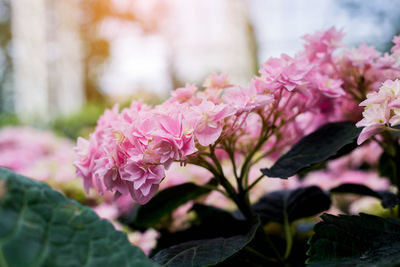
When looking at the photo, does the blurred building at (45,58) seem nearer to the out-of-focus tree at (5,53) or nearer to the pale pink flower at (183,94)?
the pale pink flower at (183,94)

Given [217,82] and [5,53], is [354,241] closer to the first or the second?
[217,82]

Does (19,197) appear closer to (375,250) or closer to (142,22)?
(375,250)

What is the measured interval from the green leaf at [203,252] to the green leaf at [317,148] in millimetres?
112

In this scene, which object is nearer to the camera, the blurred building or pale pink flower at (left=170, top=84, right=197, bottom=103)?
pale pink flower at (left=170, top=84, right=197, bottom=103)

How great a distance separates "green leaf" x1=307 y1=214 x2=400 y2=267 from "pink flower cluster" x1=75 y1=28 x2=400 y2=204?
203 mm

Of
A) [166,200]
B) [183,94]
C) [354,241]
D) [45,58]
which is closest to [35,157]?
[166,200]

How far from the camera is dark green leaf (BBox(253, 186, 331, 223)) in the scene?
0.78 meters

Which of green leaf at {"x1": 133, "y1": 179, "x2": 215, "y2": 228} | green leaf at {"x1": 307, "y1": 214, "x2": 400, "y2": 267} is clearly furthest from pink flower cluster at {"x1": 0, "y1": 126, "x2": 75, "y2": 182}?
green leaf at {"x1": 307, "y1": 214, "x2": 400, "y2": 267}

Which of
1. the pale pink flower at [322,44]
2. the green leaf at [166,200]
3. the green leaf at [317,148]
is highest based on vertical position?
the pale pink flower at [322,44]

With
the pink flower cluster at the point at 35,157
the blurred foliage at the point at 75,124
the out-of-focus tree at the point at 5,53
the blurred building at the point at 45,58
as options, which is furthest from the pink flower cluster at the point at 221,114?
the out-of-focus tree at the point at 5,53

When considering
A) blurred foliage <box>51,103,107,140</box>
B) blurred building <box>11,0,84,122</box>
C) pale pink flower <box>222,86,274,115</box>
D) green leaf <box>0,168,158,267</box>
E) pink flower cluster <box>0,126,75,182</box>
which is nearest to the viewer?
green leaf <box>0,168,158,267</box>

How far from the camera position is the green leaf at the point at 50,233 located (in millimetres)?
333

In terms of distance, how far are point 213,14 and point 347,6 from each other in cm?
657

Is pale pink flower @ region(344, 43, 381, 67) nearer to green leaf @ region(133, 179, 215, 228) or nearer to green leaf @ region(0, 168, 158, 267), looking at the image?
green leaf @ region(133, 179, 215, 228)
